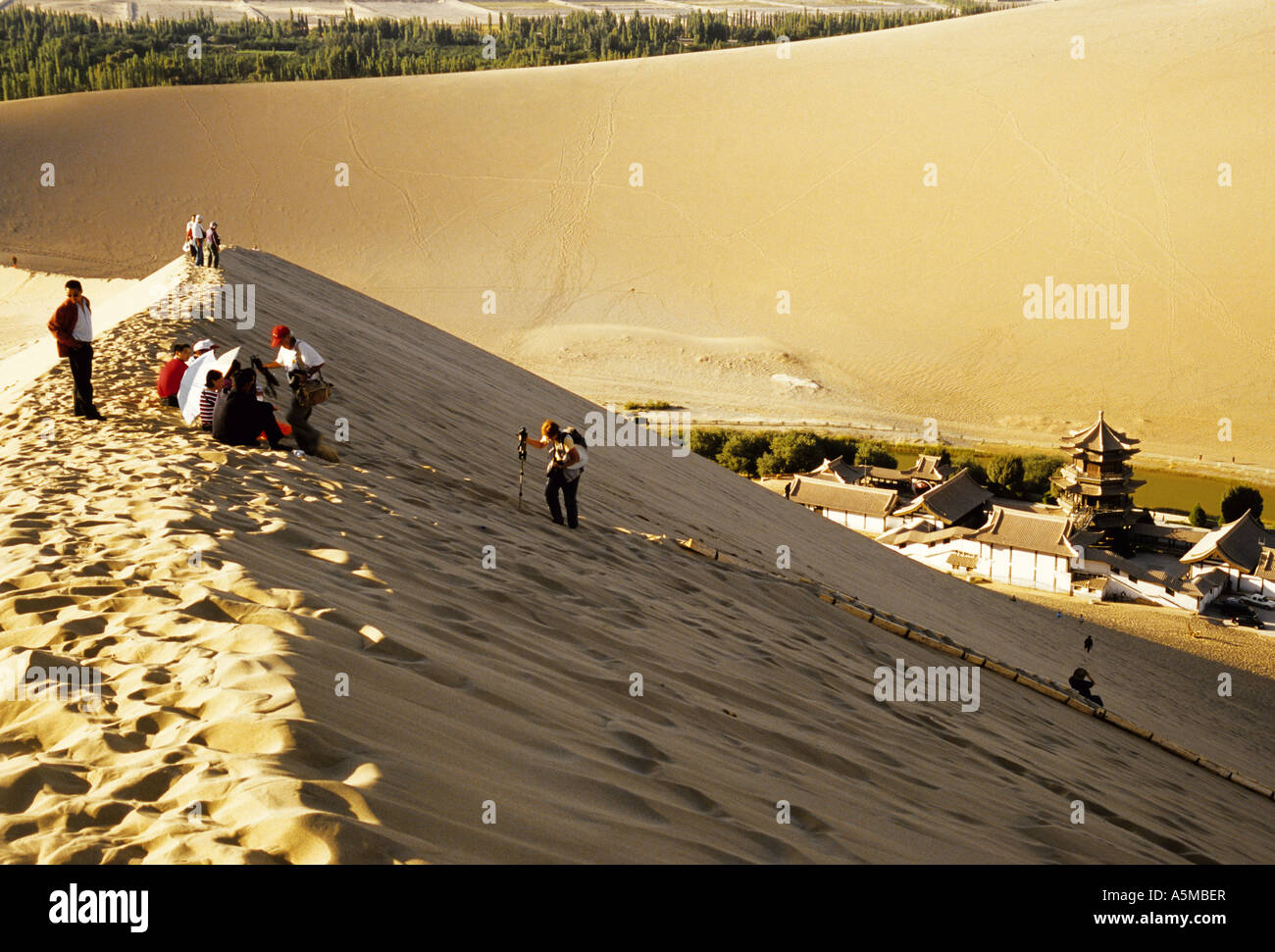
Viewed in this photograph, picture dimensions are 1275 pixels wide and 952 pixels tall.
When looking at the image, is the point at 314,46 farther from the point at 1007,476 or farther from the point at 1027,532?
the point at 1027,532

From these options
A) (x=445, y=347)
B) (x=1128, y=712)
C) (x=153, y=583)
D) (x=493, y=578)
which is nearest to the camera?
(x=153, y=583)

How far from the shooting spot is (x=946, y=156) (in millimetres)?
61312

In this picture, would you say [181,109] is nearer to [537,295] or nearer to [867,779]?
[537,295]

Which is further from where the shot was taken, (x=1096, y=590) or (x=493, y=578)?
(x=1096, y=590)

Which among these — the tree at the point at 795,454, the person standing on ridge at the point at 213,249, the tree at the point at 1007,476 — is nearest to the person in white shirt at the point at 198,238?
the person standing on ridge at the point at 213,249

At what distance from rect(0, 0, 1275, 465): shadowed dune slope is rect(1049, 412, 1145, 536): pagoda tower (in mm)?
12742

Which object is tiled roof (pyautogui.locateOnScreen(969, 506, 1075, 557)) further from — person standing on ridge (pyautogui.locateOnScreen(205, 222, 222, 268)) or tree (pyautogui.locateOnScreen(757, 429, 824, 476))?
person standing on ridge (pyautogui.locateOnScreen(205, 222, 222, 268))

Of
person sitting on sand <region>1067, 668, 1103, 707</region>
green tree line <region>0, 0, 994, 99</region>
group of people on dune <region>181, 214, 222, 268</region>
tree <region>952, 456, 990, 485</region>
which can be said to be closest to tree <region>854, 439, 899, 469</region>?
tree <region>952, 456, 990, 485</region>

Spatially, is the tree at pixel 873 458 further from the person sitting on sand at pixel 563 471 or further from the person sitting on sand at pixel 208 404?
the person sitting on sand at pixel 208 404

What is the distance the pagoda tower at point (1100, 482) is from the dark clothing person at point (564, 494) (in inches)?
958

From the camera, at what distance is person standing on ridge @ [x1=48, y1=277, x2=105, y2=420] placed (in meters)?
8.10

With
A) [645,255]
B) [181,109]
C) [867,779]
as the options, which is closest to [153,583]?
[867,779]

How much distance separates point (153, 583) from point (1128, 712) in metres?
8.87

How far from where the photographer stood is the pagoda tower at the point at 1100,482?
2998 centimetres
